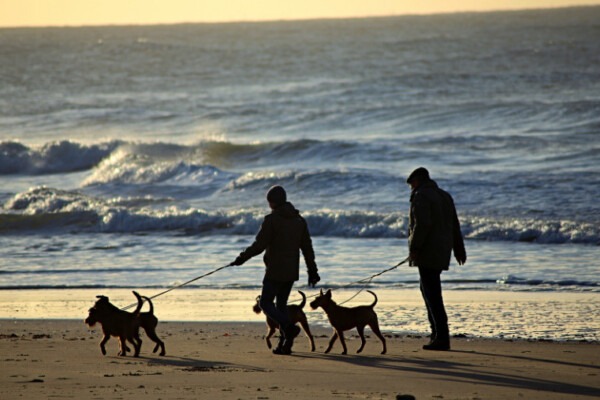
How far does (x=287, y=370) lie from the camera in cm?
761

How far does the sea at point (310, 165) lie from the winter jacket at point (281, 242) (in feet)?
9.10

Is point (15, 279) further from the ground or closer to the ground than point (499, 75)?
closer to the ground

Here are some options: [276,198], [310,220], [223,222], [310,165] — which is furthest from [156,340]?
[310,165]

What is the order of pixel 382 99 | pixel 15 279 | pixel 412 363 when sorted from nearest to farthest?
pixel 412 363 → pixel 15 279 → pixel 382 99

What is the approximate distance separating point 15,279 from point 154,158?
646 inches

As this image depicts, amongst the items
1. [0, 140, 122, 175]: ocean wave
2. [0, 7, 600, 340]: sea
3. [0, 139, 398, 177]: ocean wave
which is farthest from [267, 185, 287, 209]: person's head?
[0, 140, 122, 175]: ocean wave

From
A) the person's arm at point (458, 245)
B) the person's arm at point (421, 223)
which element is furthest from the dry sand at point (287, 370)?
the person's arm at point (421, 223)

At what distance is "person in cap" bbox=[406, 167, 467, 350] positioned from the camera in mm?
8297

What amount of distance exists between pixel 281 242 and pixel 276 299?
0.47 meters

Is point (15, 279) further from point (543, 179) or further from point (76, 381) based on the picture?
point (543, 179)

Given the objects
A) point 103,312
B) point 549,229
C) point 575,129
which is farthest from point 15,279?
point 575,129

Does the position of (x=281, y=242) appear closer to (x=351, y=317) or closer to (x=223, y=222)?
(x=351, y=317)

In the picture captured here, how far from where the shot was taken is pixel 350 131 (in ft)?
111

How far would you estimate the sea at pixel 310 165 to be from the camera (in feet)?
47.4
